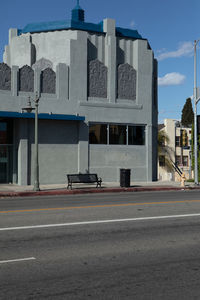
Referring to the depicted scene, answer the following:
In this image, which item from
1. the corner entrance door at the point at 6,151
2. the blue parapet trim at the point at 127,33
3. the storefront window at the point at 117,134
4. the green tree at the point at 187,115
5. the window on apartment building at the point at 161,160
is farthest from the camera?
the green tree at the point at 187,115

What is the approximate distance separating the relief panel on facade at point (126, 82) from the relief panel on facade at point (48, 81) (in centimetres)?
530

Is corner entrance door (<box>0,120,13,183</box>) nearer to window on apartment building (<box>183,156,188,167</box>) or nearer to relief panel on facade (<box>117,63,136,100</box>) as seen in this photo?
relief panel on facade (<box>117,63,136,100</box>)

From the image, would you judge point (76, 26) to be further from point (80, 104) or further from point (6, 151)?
point (6, 151)

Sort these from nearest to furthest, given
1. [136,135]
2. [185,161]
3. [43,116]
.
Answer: [43,116], [136,135], [185,161]

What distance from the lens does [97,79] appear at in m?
29.8

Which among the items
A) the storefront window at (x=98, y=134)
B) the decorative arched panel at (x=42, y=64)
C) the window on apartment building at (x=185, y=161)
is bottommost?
the window on apartment building at (x=185, y=161)

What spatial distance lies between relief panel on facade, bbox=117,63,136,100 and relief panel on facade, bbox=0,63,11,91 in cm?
845

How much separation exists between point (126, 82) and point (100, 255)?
24.3m

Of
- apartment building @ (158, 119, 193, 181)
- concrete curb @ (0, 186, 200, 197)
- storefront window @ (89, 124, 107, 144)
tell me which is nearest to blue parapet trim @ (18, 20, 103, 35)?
storefront window @ (89, 124, 107, 144)

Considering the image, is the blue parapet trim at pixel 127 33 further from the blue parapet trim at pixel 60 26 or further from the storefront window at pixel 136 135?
the storefront window at pixel 136 135

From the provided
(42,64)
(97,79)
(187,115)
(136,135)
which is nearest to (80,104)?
(97,79)

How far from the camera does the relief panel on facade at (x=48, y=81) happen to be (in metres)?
28.1

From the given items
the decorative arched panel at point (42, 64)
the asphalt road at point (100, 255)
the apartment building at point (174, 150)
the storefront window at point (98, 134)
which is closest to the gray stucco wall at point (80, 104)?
the decorative arched panel at point (42, 64)

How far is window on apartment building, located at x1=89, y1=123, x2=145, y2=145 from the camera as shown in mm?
29500
